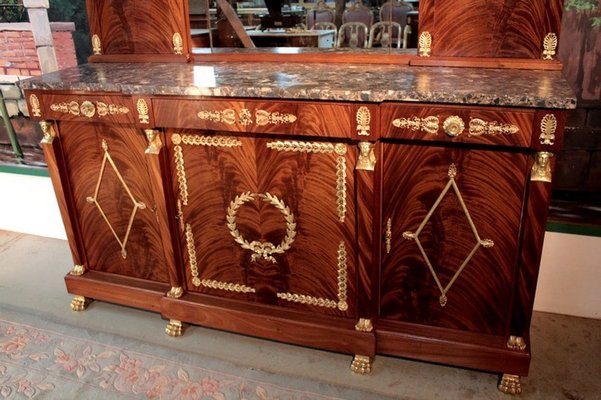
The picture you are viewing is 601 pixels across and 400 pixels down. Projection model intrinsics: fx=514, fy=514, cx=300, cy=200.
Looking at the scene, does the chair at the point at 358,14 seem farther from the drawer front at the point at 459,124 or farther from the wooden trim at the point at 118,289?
the wooden trim at the point at 118,289

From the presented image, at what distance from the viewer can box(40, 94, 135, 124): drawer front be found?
6.14ft

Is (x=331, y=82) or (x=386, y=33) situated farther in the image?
(x=386, y=33)

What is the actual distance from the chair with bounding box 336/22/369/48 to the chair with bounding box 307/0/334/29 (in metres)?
0.06

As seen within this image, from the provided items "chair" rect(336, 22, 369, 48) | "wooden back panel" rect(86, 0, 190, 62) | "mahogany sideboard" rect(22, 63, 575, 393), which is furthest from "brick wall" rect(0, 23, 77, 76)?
"chair" rect(336, 22, 369, 48)

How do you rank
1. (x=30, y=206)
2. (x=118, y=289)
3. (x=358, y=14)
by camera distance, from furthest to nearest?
1. (x=30, y=206)
2. (x=118, y=289)
3. (x=358, y=14)

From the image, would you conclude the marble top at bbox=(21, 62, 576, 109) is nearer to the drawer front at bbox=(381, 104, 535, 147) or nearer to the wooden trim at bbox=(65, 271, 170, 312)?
the drawer front at bbox=(381, 104, 535, 147)

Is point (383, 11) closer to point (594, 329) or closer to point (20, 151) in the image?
point (594, 329)

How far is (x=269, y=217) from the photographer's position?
1853mm

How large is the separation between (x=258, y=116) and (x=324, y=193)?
1.11ft

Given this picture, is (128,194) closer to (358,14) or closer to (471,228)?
(358,14)

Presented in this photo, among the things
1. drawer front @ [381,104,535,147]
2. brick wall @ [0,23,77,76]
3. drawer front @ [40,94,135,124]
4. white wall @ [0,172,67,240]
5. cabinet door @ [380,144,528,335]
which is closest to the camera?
drawer front @ [381,104,535,147]

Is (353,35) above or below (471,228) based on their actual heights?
above

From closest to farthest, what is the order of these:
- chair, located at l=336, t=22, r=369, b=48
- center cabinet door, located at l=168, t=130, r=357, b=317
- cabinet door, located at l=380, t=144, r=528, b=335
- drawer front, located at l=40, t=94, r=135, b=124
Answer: cabinet door, located at l=380, t=144, r=528, b=335
center cabinet door, located at l=168, t=130, r=357, b=317
drawer front, located at l=40, t=94, r=135, b=124
chair, located at l=336, t=22, r=369, b=48

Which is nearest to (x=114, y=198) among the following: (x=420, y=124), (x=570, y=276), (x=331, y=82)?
(x=331, y=82)
